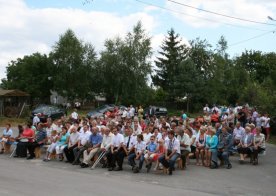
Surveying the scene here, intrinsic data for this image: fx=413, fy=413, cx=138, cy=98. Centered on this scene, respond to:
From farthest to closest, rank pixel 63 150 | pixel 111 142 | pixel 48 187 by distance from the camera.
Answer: pixel 63 150 < pixel 111 142 < pixel 48 187

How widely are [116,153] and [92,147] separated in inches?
54.2

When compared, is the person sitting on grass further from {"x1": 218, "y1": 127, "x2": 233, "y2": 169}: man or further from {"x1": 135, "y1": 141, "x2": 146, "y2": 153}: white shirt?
{"x1": 218, "y1": 127, "x2": 233, "y2": 169}: man

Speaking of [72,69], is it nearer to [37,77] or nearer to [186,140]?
[37,77]

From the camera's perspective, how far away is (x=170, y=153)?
1442cm

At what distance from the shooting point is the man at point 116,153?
1473cm

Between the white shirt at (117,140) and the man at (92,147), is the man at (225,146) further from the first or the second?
the man at (92,147)

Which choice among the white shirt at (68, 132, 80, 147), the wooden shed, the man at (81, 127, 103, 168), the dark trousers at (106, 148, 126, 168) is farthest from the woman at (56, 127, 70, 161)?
the wooden shed

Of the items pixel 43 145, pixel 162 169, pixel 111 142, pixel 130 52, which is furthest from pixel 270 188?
pixel 130 52

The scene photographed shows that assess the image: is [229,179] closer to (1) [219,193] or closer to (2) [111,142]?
(1) [219,193]

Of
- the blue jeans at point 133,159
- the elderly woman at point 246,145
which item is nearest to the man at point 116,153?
the blue jeans at point 133,159

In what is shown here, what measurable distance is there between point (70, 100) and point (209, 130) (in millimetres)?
49466

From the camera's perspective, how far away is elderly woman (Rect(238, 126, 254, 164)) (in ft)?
51.9

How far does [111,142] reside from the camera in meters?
15.3

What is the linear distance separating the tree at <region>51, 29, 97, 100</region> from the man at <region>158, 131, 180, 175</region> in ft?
154
